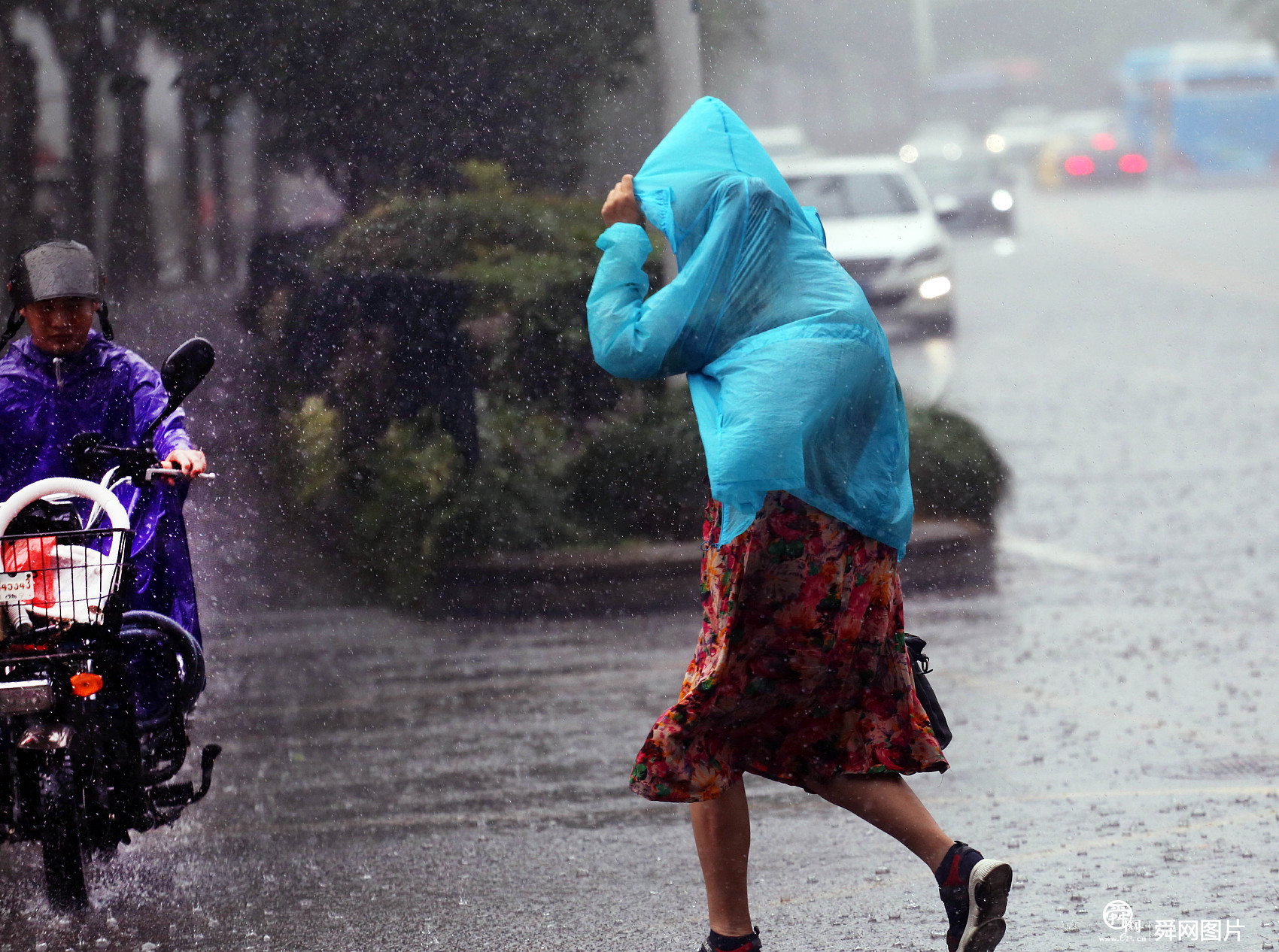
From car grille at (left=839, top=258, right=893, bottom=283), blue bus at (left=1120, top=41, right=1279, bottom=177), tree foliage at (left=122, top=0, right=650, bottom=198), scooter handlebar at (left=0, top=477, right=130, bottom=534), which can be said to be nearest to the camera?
scooter handlebar at (left=0, top=477, right=130, bottom=534)

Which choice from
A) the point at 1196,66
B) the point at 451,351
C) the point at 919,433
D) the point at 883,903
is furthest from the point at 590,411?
the point at 1196,66

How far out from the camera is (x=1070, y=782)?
4969 millimetres

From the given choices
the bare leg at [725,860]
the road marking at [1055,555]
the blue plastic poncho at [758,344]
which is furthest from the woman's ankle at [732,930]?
the road marking at [1055,555]

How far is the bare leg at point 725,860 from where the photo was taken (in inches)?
137

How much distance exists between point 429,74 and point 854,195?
7.41 feet

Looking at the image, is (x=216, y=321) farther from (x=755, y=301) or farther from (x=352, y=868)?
(x=755, y=301)

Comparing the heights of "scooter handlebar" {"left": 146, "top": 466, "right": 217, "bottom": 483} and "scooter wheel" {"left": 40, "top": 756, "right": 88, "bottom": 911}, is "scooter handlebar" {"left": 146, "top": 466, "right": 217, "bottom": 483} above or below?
above

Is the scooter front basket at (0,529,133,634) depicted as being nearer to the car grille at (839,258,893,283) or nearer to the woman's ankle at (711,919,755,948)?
the woman's ankle at (711,919,755,948)

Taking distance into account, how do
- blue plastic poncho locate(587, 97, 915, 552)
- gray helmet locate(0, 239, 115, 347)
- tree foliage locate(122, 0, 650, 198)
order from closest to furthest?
blue plastic poncho locate(587, 97, 915, 552)
gray helmet locate(0, 239, 115, 347)
tree foliage locate(122, 0, 650, 198)

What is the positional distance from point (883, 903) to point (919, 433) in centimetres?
470

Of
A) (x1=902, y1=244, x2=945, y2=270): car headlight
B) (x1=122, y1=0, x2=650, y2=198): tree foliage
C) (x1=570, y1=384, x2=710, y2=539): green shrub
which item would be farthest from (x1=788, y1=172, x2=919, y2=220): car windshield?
(x1=570, y1=384, x2=710, y2=539): green shrub

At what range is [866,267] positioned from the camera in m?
8.59

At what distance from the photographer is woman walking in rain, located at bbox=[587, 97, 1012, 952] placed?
3.38 m

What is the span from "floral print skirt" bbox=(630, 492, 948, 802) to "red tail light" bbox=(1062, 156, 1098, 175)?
51.4ft
